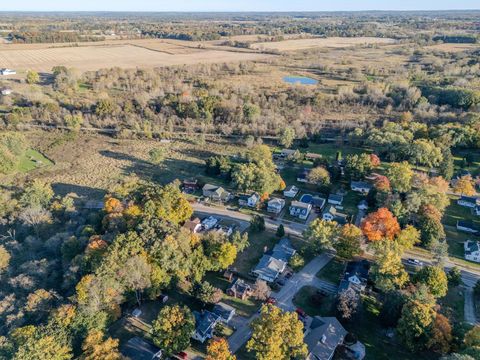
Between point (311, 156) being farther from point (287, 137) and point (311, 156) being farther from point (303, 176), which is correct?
point (303, 176)

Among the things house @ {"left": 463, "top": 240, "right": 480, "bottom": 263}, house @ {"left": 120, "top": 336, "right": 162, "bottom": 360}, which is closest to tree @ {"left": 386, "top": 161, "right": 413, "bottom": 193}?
house @ {"left": 463, "top": 240, "right": 480, "bottom": 263}

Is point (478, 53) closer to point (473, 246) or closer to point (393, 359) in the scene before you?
point (473, 246)

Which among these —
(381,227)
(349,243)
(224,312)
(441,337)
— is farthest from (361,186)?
(224,312)

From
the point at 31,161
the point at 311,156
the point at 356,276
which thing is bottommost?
the point at 356,276

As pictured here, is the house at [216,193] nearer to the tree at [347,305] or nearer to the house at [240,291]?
the house at [240,291]

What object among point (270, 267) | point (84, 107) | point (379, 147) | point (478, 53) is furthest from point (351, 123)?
point (478, 53)

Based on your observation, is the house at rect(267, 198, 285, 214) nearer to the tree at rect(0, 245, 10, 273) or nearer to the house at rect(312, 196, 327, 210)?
the house at rect(312, 196, 327, 210)
